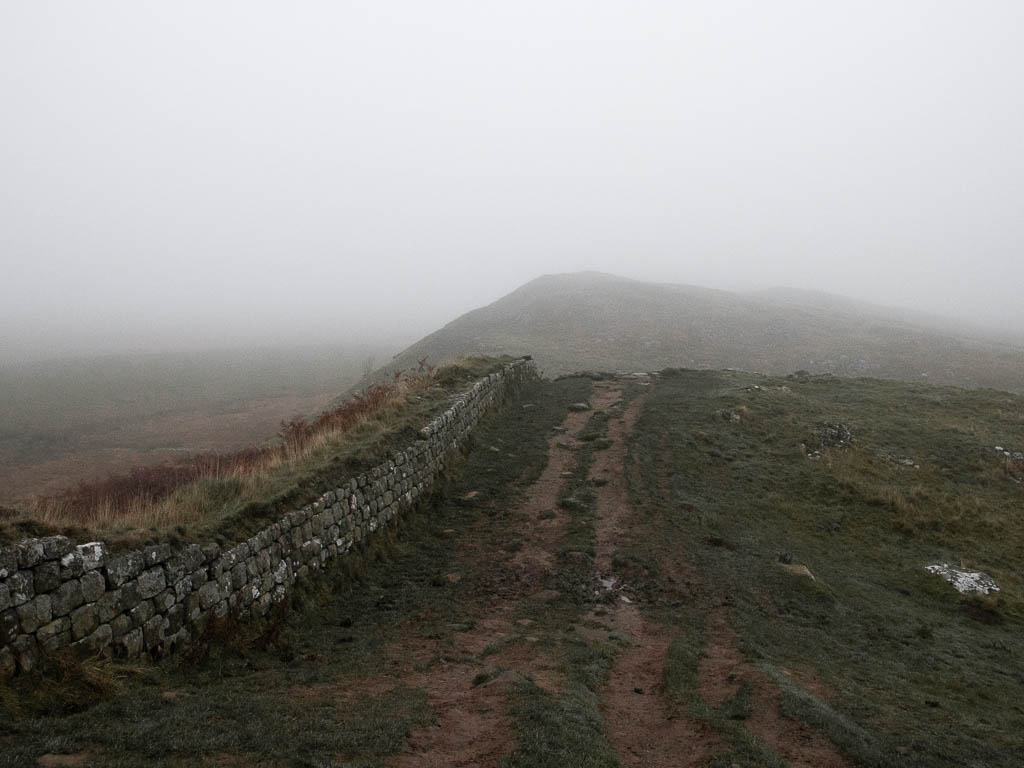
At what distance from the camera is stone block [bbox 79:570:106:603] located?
727cm

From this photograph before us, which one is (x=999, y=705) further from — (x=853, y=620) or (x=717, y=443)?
(x=717, y=443)

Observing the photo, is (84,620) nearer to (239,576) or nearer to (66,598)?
(66,598)

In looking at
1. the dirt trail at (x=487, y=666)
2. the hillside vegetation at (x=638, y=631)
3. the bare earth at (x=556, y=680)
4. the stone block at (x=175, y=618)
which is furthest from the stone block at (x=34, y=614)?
the dirt trail at (x=487, y=666)

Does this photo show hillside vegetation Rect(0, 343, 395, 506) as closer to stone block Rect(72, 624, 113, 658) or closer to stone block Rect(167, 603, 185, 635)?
stone block Rect(167, 603, 185, 635)

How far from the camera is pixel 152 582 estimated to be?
317 inches

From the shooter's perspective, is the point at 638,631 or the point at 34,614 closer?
the point at 34,614

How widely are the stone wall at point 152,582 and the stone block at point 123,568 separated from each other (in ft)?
0.04

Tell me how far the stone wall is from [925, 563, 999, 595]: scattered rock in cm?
1237

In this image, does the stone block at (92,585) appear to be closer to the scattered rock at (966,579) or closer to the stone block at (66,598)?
the stone block at (66,598)

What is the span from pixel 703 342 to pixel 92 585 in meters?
48.9

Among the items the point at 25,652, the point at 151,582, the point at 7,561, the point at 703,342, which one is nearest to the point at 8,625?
the point at 25,652

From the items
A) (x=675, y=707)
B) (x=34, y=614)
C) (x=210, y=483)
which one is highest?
(x=210, y=483)

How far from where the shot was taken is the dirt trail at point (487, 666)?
22.0 feet

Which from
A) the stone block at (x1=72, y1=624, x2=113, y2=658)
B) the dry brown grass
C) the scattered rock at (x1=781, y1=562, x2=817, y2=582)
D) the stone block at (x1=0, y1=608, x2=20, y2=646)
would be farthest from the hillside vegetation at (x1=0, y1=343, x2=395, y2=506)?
the scattered rock at (x1=781, y1=562, x2=817, y2=582)
